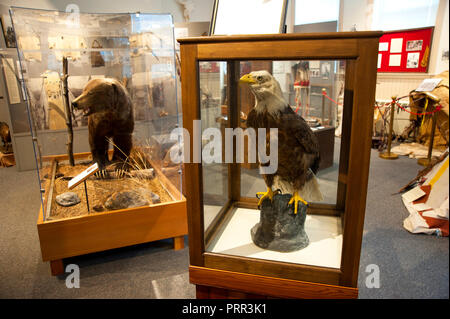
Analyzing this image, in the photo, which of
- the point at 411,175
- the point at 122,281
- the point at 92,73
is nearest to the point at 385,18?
the point at 92,73

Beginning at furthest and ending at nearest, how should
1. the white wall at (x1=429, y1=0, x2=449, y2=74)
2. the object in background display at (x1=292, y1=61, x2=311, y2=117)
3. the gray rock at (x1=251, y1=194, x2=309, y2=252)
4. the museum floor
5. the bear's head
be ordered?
the bear's head
the museum floor
the gray rock at (x1=251, y1=194, x2=309, y2=252)
the object in background display at (x1=292, y1=61, x2=311, y2=117)
the white wall at (x1=429, y1=0, x2=449, y2=74)

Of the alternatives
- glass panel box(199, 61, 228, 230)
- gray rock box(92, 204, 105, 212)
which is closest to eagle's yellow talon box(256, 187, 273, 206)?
glass panel box(199, 61, 228, 230)

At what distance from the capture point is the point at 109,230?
2201 millimetres

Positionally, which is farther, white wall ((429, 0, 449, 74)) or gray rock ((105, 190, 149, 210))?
gray rock ((105, 190, 149, 210))

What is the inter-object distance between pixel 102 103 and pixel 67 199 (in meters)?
A: 0.74

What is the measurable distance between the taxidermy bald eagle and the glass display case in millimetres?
1148

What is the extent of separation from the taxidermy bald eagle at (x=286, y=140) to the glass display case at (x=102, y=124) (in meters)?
1.15

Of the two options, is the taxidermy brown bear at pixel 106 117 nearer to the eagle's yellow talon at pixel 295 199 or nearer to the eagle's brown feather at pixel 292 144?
the eagle's brown feather at pixel 292 144

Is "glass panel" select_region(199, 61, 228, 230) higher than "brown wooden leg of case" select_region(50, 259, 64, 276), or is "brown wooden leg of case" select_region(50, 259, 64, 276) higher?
"glass panel" select_region(199, 61, 228, 230)

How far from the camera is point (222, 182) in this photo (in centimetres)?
157

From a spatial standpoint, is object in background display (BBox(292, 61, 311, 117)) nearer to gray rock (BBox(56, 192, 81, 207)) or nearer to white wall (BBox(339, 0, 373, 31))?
white wall (BBox(339, 0, 373, 31))

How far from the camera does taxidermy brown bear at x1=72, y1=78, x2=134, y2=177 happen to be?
92.5 inches

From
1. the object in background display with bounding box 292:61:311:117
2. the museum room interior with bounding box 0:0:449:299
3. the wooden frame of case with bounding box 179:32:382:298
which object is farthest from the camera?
the object in background display with bounding box 292:61:311:117
